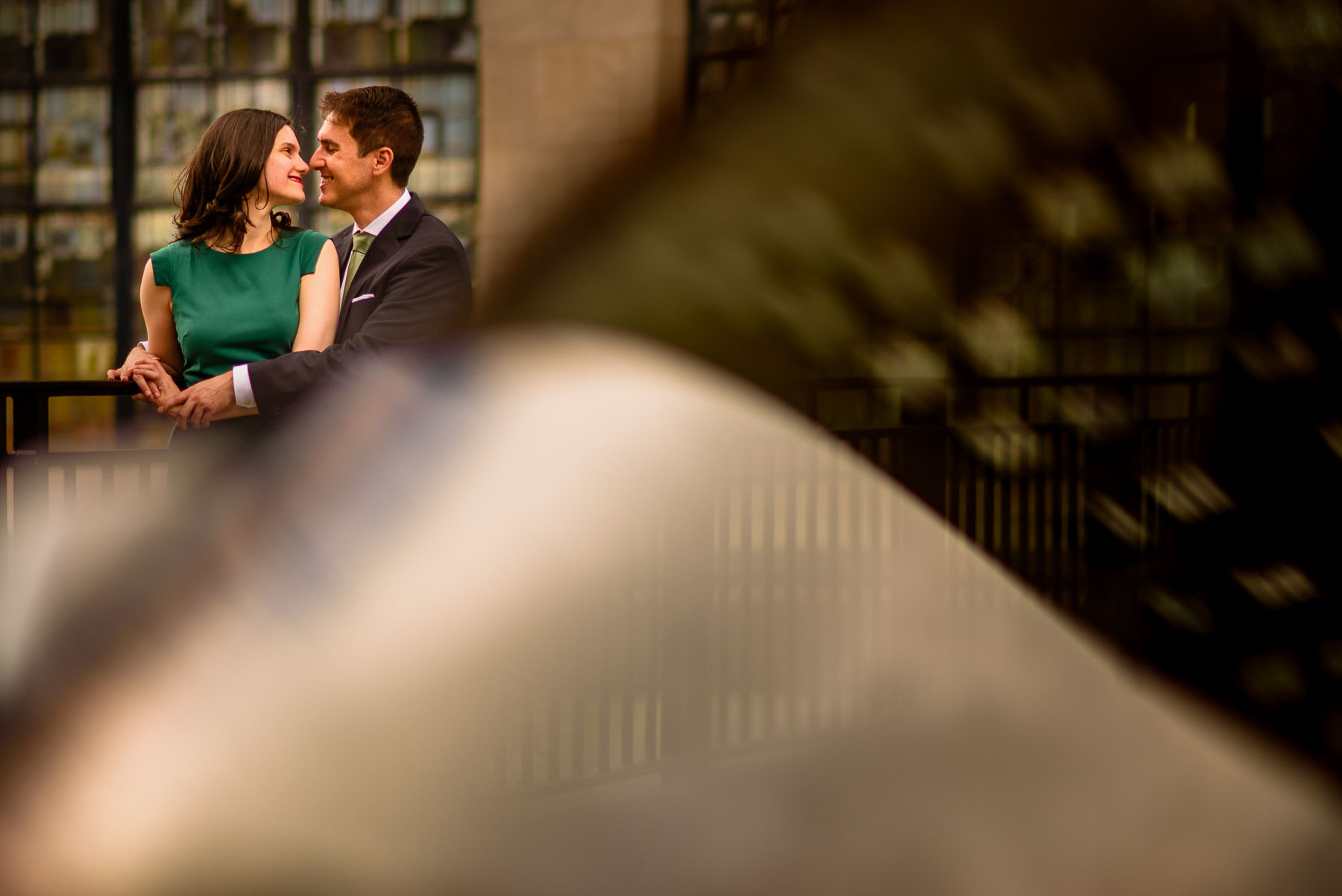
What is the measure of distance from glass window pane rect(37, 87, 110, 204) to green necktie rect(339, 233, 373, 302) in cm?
578

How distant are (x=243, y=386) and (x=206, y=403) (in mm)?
109

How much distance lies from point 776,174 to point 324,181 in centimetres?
201

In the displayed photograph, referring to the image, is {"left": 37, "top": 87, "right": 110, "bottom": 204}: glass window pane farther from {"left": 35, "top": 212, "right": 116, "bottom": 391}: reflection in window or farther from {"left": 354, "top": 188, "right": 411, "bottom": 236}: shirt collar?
{"left": 354, "top": 188, "right": 411, "bottom": 236}: shirt collar

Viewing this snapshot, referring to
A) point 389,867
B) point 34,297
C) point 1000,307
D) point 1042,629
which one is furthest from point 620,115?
point 34,297

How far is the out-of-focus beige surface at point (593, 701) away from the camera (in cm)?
167

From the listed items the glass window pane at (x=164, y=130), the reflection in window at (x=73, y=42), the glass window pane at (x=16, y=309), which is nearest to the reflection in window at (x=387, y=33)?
the glass window pane at (x=164, y=130)

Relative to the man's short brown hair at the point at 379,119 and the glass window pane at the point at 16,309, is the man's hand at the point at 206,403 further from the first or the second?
the glass window pane at the point at 16,309

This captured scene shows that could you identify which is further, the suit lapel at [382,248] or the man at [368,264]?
the suit lapel at [382,248]

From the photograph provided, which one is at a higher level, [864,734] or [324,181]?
[324,181]

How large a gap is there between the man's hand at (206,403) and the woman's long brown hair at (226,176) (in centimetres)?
32

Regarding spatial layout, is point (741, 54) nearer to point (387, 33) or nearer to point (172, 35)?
point (387, 33)

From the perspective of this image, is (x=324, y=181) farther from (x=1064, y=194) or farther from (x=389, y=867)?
(x=1064, y=194)

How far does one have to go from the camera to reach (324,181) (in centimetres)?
259

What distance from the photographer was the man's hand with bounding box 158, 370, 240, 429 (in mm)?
2334
